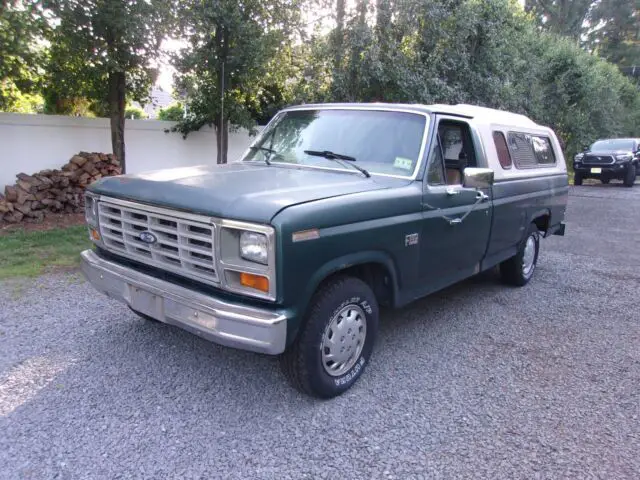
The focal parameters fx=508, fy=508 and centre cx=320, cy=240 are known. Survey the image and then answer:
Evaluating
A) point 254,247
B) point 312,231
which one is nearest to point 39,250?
point 254,247

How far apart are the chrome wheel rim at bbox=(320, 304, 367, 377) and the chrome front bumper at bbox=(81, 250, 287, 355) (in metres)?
0.53

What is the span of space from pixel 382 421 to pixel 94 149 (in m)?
8.45

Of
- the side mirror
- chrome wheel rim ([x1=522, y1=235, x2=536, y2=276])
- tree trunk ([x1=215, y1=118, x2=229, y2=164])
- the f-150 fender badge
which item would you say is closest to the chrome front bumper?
the f-150 fender badge

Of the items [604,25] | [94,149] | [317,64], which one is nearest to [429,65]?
[317,64]

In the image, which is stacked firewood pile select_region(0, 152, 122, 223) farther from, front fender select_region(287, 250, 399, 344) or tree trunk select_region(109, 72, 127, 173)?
front fender select_region(287, 250, 399, 344)

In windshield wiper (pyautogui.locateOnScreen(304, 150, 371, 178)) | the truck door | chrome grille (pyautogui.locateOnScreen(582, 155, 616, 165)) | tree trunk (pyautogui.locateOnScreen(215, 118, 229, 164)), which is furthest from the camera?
chrome grille (pyautogui.locateOnScreen(582, 155, 616, 165))

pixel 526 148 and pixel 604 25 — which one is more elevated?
pixel 604 25

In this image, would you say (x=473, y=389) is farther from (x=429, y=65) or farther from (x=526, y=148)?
(x=429, y=65)

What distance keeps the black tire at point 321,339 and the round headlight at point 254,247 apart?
527 mm

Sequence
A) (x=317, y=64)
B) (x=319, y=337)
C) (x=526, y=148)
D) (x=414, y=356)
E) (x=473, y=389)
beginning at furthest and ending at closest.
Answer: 1. (x=317, y=64)
2. (x=526, y=148)
3. (x=414, y=356)
4. (x=473, y=389)
5. (x=319, y=337)

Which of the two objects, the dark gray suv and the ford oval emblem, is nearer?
the ford oval emblem

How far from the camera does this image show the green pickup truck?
2895 millimetres

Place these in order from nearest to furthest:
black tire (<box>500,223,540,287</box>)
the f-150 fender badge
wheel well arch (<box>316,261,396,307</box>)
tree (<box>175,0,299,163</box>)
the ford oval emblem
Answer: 1. the ford oval emblem
2. wheel well arch (<box>316,261,396,307</box>)
3. the f-150 fender badge
4. black tire (<box>500,223,540,287</box>)
5. tree (<box>175,0,299,163</box>)

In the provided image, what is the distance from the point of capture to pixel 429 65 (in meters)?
11.5
